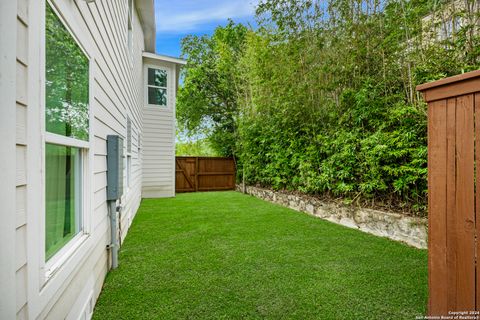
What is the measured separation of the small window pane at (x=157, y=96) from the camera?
8727 mm

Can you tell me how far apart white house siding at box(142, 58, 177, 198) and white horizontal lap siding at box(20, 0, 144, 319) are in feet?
17.4

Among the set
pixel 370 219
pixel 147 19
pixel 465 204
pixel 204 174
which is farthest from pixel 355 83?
pixel 204 174

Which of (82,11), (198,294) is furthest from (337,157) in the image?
(82,11)

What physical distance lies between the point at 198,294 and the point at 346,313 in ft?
4.13

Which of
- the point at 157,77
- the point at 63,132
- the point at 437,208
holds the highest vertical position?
the point at 157,77

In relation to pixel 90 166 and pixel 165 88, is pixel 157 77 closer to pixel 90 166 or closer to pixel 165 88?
pixel 165 88

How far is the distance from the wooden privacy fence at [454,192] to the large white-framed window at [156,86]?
8.09m

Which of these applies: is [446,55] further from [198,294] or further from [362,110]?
[198,294]

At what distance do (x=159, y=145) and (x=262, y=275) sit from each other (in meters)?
6.77

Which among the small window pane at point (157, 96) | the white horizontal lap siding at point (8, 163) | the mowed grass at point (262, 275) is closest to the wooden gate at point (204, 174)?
the small window pane at point (157, 96)

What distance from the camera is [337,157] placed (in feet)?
16.8

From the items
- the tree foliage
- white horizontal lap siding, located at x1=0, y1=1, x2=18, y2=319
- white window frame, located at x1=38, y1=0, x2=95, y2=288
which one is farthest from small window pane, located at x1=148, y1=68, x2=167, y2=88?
white horizontal lap siding, located at x1=0, y1=1, x2=18, y2=319

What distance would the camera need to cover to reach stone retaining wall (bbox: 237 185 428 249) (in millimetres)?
3783

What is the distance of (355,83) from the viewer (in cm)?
497
